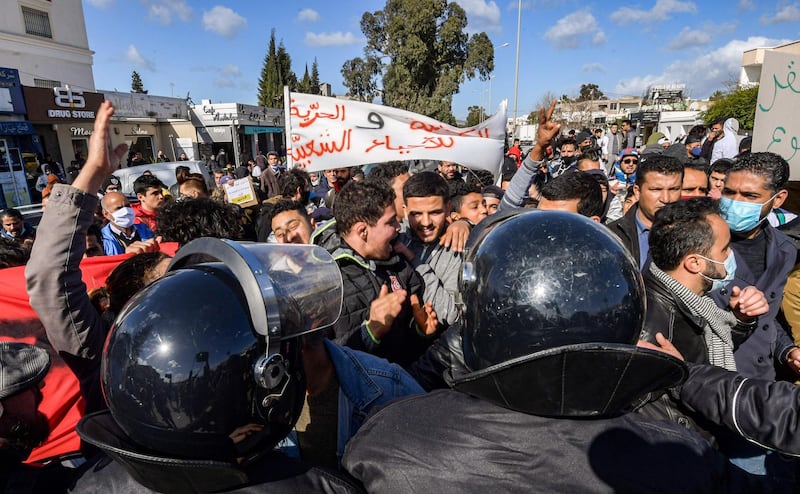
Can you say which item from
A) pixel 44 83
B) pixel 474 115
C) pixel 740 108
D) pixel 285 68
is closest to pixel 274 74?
pixel 285 68

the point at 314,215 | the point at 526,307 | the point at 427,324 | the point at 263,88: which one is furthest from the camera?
the point at 263,88

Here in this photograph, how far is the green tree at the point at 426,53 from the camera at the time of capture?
32.0 meters

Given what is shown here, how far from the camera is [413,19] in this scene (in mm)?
31688

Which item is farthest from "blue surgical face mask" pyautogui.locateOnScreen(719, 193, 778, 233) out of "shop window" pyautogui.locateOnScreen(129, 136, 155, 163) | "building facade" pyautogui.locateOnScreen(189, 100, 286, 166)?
"shop window" pyautogui.locateOnScreen(129, 136, 155, 163)

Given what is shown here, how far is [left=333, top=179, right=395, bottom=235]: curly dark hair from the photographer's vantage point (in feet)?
8.39

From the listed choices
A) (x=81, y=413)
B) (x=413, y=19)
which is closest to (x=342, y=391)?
(x=81, y=413)

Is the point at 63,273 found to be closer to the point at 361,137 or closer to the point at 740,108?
the point at 361,137

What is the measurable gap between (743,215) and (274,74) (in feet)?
222

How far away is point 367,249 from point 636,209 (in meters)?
2.27

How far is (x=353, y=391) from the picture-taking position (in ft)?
5.11

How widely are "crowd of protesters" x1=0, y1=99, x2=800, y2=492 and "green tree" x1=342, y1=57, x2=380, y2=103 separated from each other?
1439 inches

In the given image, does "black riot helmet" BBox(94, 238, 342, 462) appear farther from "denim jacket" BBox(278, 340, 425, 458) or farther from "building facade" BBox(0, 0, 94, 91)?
"building facade" BBox(0, 0, 94, 91)

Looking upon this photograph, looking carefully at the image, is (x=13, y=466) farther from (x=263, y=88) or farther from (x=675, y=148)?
(x=263, y=88)

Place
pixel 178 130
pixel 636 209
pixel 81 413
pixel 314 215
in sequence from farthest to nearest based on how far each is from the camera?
pixel 178 130 < pixel 314 215 < pixel 636 209 < pixel 81 413
